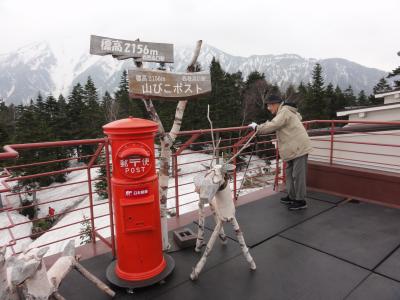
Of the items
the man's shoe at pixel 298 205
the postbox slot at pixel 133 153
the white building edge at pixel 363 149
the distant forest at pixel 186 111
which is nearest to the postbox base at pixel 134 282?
the postbox slot at pixel 133 153

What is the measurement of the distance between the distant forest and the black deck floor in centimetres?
2170

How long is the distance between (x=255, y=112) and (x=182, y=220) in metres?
26.1

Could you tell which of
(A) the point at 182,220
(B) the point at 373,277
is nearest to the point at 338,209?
(B) the point at 373,277

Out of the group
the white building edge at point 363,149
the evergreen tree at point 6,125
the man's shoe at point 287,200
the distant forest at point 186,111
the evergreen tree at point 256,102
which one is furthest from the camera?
the evergreen tree at point 256,102

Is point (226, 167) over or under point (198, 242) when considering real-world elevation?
over

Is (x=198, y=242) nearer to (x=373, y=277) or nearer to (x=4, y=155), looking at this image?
(x=373, y=277)

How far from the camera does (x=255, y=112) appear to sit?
2916 cm

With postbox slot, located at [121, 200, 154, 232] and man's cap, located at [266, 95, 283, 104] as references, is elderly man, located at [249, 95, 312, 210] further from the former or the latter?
postbox slot, located at [121, 200, 154, 232]

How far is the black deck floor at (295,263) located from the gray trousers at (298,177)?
35cm

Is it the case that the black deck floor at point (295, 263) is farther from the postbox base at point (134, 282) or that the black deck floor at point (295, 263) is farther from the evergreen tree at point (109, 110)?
the evergreen tree at point (109, 110)

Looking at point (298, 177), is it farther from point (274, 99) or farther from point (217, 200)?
point (217, 200)

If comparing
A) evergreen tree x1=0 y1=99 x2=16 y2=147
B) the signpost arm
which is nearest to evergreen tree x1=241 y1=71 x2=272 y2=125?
evergreen tree x1=0 y1=99 x2=16 y2=147

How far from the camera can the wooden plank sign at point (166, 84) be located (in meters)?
2.59

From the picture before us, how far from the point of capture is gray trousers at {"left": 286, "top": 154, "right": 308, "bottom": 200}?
4.37 m
